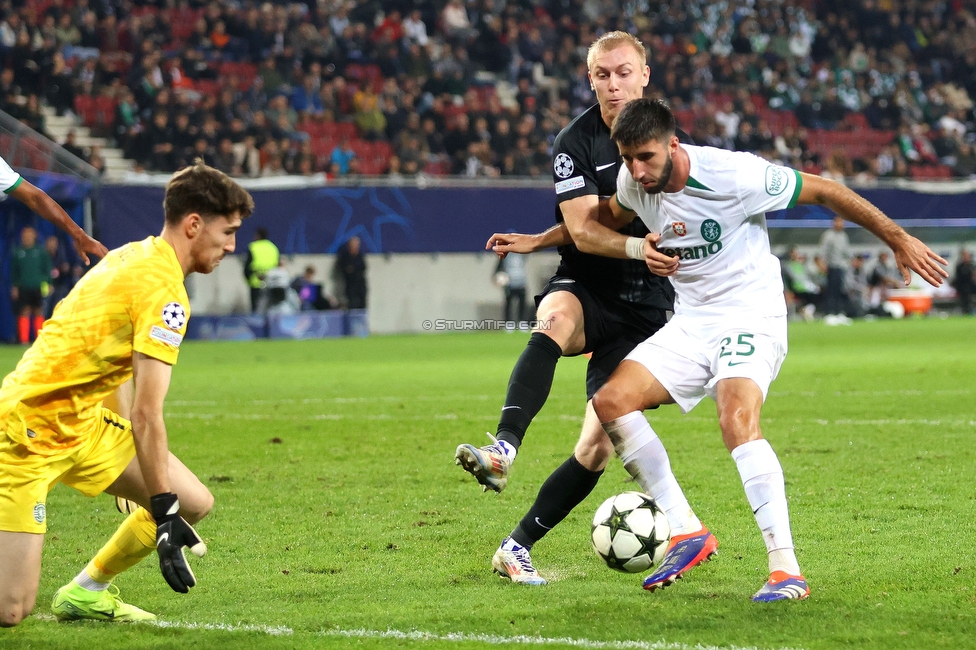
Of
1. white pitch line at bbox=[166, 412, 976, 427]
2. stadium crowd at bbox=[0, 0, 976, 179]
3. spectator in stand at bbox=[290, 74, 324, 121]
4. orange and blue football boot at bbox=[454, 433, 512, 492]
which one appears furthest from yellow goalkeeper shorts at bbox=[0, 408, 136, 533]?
spectator in stand at bbox=[290, 74, 324, 121]

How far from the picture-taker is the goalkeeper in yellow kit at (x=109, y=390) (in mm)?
3660

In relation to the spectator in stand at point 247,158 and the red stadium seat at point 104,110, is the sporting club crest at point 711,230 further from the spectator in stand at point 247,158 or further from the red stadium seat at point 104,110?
the red stadium seat at point 104,110

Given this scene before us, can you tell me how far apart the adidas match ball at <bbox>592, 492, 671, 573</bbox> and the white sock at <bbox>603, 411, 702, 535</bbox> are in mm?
113

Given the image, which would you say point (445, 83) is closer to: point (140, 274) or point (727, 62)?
point (727, 62)

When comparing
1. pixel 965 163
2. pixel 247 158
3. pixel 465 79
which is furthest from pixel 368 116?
pixel 965 163

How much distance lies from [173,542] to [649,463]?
1890 mm

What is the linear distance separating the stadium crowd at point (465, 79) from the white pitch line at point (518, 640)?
1829 centimetres

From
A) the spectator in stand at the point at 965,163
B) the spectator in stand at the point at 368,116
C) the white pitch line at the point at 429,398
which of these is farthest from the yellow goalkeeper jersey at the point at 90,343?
the spectator in stand at the point at 965,163

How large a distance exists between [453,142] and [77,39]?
24.8 ft

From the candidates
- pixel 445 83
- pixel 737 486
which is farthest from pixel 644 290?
pixel 445 83

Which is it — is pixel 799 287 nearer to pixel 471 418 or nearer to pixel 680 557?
pixel 471 418

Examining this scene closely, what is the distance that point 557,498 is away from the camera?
16.5 feet

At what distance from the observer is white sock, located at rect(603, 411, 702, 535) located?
4.60m

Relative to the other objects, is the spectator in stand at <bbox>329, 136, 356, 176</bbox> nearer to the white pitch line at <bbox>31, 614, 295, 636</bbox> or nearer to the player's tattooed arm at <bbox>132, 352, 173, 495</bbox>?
the white pitch line at <bbox>31, 614, 295, 636</bbox>
